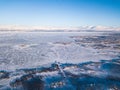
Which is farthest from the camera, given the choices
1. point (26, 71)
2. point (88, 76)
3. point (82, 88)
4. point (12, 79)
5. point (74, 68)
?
point (74, 68)

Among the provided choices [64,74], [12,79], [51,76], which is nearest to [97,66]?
[64,74]

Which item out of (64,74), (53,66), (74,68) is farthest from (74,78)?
(53,66)

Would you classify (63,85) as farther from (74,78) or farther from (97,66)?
(97,66)

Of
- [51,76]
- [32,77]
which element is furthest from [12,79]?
[51,76]

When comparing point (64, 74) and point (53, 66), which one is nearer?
point (64, 74)

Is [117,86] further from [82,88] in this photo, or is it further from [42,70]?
[42,70]

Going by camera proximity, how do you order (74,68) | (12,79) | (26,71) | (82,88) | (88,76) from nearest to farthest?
(82,88) → (12,79) → (88,76) → (26,71) → (74,68)

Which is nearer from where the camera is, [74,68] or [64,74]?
[64,74]
